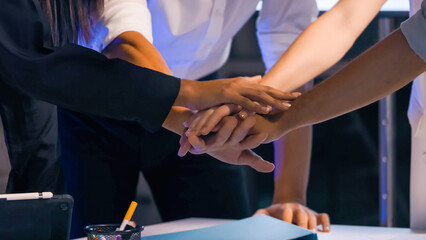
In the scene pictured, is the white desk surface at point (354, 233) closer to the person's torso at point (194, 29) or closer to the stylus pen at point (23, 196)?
the stylus pen at point (23, 196)

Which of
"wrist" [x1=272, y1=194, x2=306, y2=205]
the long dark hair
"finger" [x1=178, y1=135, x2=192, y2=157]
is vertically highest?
the long dark hair

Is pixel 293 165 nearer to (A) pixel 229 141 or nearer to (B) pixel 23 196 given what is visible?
(A) pixel 229 141

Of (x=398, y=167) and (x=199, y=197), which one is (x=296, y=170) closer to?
(x=199, y=197)

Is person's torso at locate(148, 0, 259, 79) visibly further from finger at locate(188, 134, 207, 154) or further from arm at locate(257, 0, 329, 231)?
finger at locate(188, 134, 207, 154)

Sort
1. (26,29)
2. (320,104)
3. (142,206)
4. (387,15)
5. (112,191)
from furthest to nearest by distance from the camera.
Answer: (142,206)
(387,15)
(112,191)
(320,104)
(26,29)

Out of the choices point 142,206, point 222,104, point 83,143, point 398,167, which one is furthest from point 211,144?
point 398,167

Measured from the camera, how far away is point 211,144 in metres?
1.09

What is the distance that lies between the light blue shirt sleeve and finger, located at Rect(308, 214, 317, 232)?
351 millimetres

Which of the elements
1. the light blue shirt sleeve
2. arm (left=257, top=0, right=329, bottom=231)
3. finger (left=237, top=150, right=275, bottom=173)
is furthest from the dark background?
the light blue shirt sleeve

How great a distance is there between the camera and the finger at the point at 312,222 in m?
0.99

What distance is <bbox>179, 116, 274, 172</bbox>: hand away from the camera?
107 centimetres

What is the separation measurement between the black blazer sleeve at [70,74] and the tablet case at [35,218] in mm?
289

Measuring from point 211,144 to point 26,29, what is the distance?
42 cm

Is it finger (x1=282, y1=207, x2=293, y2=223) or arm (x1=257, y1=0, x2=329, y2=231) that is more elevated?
arm (x1=257, y1=0, x2=329, y2=231)
